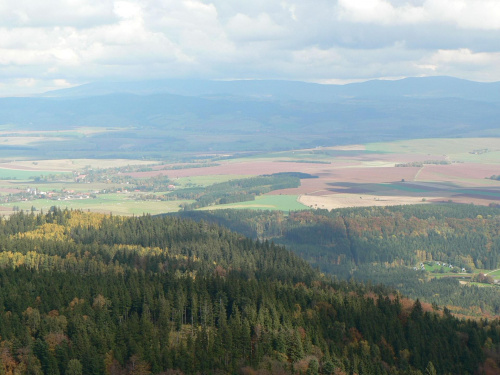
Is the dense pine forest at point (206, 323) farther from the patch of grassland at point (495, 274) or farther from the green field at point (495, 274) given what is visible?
the patch of grassland at point (495, 274)

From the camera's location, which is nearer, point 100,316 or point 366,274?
point 100,316

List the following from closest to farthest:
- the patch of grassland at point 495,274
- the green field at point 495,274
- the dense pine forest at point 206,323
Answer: the dense pine forest at point 206,323
the green field at point 495,274
the patch of grassland at point 495,274

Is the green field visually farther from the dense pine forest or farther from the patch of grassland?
the dense pine forest

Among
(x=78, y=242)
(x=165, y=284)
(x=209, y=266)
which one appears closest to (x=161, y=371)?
(x=165, y=284)

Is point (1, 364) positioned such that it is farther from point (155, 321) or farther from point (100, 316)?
point (155, 321)

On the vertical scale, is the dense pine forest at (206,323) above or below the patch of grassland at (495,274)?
above

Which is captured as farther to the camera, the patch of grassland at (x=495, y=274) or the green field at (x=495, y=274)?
the patch of grassland at (x=495, y=274)

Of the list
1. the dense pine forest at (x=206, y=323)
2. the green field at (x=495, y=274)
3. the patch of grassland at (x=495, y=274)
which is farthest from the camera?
the patch of grassland at (x=495, y=274)

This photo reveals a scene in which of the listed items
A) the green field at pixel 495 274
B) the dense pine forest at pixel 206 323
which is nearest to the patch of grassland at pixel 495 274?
the green field at pixel 495 274
